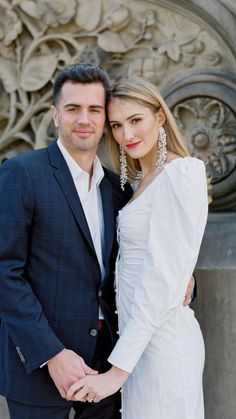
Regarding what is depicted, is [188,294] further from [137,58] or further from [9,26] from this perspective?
[9,26]

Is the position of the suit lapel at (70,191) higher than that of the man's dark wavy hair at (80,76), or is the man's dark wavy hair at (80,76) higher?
the man's dark wavy hair at (80,76)

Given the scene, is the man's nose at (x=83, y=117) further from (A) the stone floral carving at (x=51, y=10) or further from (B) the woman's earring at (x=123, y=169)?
(A) the stone floral carving at (x=51, y=10)

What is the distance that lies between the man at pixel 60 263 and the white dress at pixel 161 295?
0.10m

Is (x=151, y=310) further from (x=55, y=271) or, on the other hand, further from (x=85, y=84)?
(x=85, y=84)

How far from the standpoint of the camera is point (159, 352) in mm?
2010

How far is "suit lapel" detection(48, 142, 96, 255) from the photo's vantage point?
2033 mm

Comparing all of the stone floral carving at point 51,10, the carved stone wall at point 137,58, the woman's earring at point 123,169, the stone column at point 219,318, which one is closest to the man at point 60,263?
the woman's earring at point 123,169

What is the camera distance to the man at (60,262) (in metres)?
1.92

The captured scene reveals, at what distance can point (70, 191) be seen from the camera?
205cm

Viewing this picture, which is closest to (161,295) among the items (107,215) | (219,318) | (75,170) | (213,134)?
(107,215)

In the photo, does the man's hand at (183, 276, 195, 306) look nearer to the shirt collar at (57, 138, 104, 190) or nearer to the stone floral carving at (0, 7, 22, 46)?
the shirt collar at (57, 138, 104, 190)

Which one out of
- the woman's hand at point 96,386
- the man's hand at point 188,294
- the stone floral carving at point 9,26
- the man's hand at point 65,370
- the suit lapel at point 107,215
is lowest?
the woman's hand at point 96,386

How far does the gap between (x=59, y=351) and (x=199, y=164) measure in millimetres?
671

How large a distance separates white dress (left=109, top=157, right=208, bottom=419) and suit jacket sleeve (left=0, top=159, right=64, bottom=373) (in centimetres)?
21
